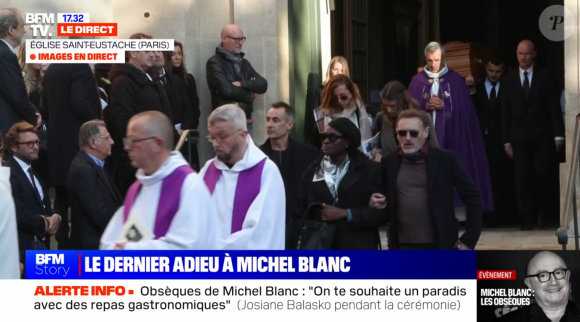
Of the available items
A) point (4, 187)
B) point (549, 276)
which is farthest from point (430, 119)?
point (4, 187)

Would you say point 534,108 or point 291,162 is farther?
point 534,108

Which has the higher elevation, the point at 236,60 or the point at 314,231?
the point at 236,60

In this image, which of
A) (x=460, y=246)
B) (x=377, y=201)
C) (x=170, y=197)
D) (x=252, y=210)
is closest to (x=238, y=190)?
(x=252, y=210)

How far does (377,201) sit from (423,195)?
0.24 metres

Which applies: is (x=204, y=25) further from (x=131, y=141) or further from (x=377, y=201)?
(x=377, y=201)

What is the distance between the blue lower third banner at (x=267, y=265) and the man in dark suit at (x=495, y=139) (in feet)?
1.68

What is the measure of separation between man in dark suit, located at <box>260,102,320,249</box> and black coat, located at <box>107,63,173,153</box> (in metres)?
0.54

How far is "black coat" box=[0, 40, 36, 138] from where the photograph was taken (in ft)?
26.1

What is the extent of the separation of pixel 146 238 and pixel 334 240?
953 mm

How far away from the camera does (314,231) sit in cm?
807

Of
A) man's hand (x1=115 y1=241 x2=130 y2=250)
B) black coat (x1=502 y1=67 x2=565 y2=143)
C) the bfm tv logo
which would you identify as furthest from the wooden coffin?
the bfm tv logo

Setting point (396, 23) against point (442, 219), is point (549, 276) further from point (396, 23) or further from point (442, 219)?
point (396, 23)

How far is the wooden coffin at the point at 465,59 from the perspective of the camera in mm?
8672

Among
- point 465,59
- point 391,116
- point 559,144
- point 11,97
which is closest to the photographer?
point 11,97
